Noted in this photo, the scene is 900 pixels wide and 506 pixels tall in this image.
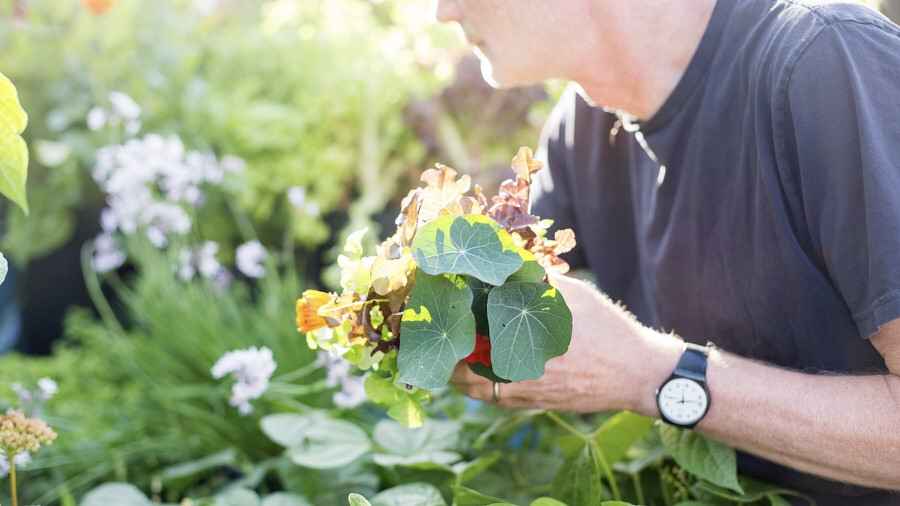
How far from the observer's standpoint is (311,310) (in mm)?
1039

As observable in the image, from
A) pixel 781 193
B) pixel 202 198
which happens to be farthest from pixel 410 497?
pixel 202 198

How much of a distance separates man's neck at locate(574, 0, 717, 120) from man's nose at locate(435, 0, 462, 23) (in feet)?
0.62

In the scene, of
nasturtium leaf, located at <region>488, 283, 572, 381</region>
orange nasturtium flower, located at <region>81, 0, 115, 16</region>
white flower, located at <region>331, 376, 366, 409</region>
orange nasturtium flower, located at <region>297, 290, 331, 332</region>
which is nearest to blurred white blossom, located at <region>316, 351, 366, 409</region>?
white flower, located at <region>331, 376, 366, 409</region>

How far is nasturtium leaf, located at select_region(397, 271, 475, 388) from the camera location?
95cm

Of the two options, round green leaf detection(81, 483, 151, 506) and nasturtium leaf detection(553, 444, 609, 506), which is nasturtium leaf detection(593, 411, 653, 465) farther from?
round green leaf detection(81, 483, 151, 506)

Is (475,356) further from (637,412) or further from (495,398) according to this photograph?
(637,412)

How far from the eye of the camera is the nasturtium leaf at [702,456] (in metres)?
1.16

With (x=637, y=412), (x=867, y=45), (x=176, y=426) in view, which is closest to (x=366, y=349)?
(x=637, y=412)

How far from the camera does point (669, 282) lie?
142 centimetres

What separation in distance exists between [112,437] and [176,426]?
11 centimetres

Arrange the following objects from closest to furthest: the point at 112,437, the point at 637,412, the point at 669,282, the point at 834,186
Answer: the point at 834,186 < the point at 637,412 < the point at 669,282 < the point at 112,437

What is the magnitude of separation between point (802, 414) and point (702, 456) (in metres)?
0.14

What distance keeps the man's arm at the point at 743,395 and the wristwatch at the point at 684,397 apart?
11 millimetres

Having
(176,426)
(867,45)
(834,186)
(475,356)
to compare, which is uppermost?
(867,45)
